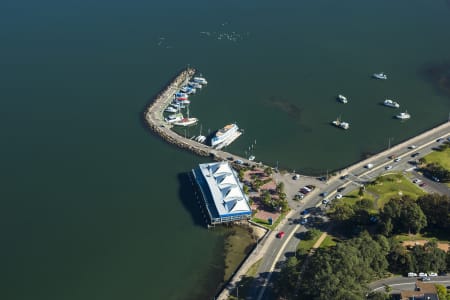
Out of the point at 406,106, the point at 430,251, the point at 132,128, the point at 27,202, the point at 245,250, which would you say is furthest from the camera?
the point at 406,106

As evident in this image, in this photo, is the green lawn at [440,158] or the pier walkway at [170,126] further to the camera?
the pier walkway at [170,126]

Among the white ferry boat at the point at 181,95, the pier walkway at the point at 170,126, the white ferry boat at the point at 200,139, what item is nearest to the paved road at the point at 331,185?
the pier walkway at the point at 170,126

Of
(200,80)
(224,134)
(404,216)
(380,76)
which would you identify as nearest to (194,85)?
(200,80)

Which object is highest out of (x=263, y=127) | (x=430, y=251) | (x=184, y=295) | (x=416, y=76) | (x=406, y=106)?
(x=416, y=76)

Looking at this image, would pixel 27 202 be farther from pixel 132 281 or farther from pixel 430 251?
pixel 430 251

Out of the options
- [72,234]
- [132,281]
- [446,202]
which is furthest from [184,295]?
[446,202]

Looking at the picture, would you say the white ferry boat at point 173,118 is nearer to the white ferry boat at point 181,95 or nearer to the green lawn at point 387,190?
the white ferry boat at point 181,95
